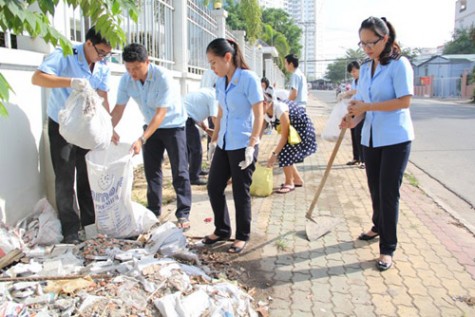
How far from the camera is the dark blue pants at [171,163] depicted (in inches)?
167

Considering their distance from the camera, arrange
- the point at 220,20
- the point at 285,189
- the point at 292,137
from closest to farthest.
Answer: the point at 292,137 → the point at 285,189 → the point at 220,20

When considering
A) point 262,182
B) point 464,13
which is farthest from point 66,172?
point 464,13

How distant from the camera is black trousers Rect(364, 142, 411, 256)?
331cm

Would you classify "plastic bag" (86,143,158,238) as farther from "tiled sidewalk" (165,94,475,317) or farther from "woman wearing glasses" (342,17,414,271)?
"woman wearing glasses" (342,17,414,271)

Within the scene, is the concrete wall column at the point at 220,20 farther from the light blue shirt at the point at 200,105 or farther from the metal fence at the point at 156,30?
the light blue shirt at the point at 200,105

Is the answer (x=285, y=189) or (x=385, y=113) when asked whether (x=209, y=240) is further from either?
(x=285, y=189)

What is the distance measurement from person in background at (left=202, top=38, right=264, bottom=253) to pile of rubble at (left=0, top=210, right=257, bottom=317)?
1.65ft

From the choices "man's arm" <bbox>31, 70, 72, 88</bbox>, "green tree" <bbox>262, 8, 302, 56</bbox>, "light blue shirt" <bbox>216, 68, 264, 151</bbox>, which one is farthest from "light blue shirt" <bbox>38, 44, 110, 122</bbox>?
"green tree" <bbox>262, 8, 302, 56</bbox>

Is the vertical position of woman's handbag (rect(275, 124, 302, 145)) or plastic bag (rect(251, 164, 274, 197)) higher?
woman's handbag (rect(275, 124, 302, 145))

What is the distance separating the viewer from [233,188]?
366cm

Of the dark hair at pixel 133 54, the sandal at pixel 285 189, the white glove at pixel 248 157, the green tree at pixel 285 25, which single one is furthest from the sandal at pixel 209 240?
the green tree at pixel 285 25

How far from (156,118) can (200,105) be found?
76.8 inches

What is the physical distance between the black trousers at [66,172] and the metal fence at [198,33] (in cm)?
637

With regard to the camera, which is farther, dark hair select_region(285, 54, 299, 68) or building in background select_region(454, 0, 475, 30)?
building in background select_region(454, 0, 475, 30)
